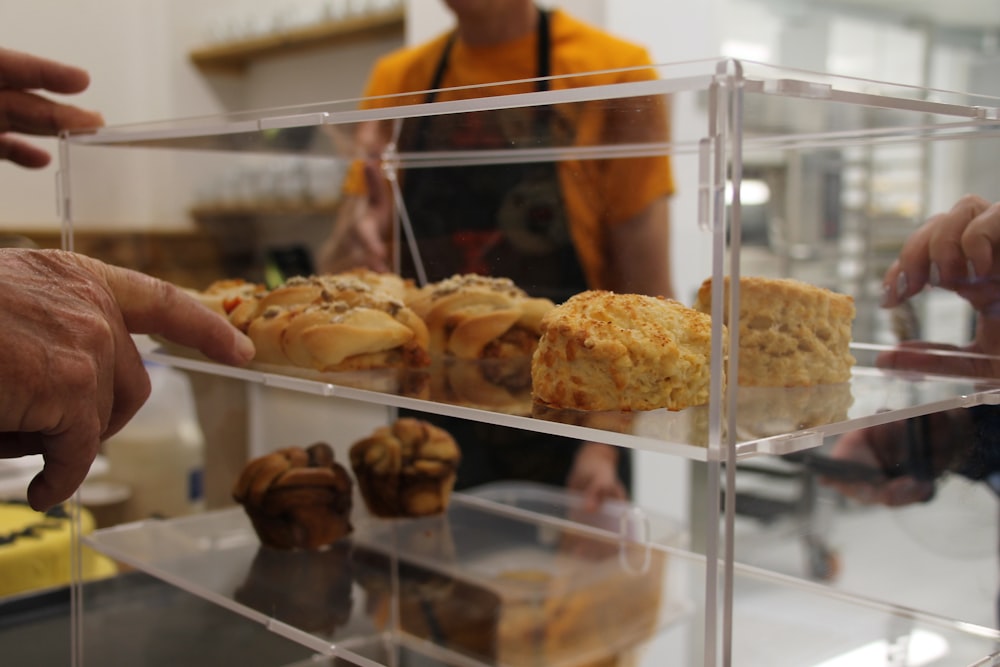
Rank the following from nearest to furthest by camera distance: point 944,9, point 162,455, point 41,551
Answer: point 41,551
point 162,455
point 944,9

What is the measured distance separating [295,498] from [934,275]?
0.73 meters

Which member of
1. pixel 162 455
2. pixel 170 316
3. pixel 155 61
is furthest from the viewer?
pixel 155 61

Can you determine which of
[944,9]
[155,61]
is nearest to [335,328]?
[944,9]

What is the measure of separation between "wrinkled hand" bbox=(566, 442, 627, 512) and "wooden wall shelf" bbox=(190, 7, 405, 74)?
5.46 feet

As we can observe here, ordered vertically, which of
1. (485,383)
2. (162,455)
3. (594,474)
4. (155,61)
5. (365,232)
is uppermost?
(155,61)

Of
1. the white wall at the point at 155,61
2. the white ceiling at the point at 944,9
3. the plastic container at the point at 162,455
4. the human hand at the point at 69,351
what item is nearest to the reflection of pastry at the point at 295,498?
the plastic container at the point at 162,455

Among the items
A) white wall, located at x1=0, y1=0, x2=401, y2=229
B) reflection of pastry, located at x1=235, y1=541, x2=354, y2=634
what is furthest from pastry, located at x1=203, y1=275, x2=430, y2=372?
white wall, located at x1=0, y1=0, x2=401, y2=229

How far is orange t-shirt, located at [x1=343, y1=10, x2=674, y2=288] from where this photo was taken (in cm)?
77

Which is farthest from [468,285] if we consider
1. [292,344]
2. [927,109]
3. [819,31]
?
[819,31]

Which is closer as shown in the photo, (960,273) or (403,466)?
(960,273)

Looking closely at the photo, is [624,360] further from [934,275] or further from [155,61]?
[155,61]

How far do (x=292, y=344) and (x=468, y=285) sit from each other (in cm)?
20

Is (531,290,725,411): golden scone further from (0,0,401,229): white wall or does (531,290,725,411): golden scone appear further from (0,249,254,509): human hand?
(0,0,401,229): white wall

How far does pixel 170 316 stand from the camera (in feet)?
2.72
